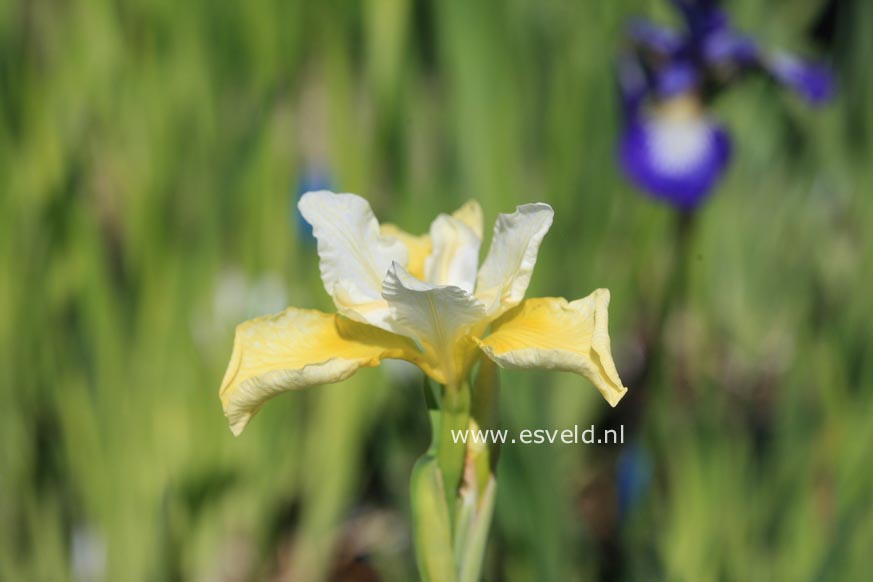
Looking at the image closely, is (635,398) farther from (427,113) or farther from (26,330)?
(26,330)

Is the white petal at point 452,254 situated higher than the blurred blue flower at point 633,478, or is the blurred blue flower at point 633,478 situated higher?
the white petal at point 452,254

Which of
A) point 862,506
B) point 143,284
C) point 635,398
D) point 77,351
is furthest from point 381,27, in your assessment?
point 862,506

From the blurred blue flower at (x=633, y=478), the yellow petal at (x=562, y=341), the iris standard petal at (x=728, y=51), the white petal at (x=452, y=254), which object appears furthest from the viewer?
the iris standard petal at (x=728, y=51)

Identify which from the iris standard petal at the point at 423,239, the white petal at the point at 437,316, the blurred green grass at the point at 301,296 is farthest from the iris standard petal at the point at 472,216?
the blurred green grass at the point at 301,296

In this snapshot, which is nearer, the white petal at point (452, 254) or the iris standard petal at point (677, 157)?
the white petal at point (452, 254)

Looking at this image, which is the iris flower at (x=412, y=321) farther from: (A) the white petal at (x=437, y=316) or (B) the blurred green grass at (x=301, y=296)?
(B) the blurred green grass at (x=301, y=296)

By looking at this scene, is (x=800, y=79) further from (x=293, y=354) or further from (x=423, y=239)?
(x=293, y=354)

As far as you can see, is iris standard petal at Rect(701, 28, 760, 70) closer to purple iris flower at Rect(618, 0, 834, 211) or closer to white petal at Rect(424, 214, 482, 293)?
purple iris flower at Rect(618, 0, 834, 211)
